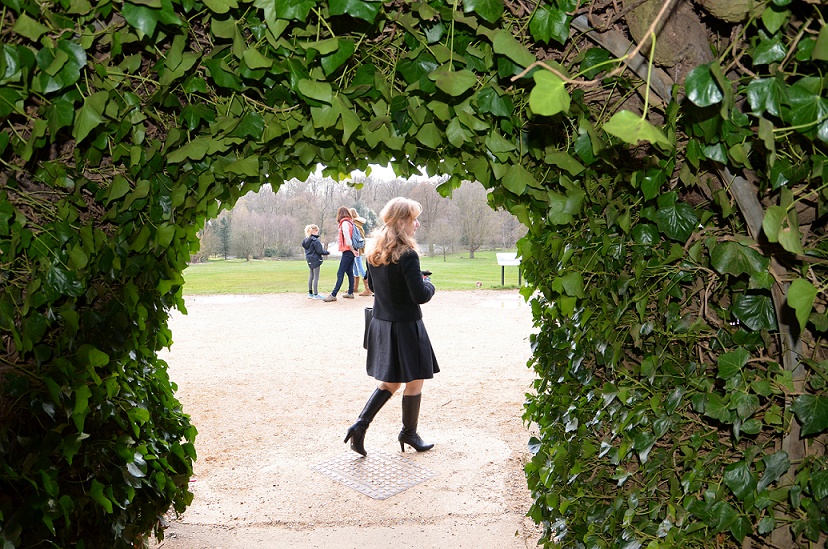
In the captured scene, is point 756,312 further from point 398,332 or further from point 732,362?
point 398,332

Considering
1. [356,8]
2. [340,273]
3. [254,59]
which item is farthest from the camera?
[340,273]

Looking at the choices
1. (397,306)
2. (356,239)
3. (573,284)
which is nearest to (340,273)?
(356,239)

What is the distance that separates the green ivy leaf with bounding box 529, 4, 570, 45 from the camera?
4.44 ft

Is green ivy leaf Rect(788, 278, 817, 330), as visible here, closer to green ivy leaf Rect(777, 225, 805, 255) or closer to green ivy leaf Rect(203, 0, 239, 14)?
green ivy leaf Rect(777, 225, 805, 255)

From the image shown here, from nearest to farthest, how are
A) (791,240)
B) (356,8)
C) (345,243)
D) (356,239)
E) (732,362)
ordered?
(791,240)
(356,8)
(732,362)
(345,243)
(356,239)

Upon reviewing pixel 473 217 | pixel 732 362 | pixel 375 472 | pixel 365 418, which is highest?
pixel 473 217

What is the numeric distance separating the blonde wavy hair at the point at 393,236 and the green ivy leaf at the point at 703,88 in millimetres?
2841

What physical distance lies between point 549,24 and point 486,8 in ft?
0.55

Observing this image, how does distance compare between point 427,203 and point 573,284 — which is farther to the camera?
point 427,203

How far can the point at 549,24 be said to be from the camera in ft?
4.44

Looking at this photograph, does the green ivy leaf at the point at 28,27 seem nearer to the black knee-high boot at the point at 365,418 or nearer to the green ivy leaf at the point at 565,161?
the green ivy leaf at the point at 565,161

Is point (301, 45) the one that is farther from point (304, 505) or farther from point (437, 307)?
point (437, 307)

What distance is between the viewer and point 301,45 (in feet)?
4.47

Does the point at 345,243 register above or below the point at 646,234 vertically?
above
